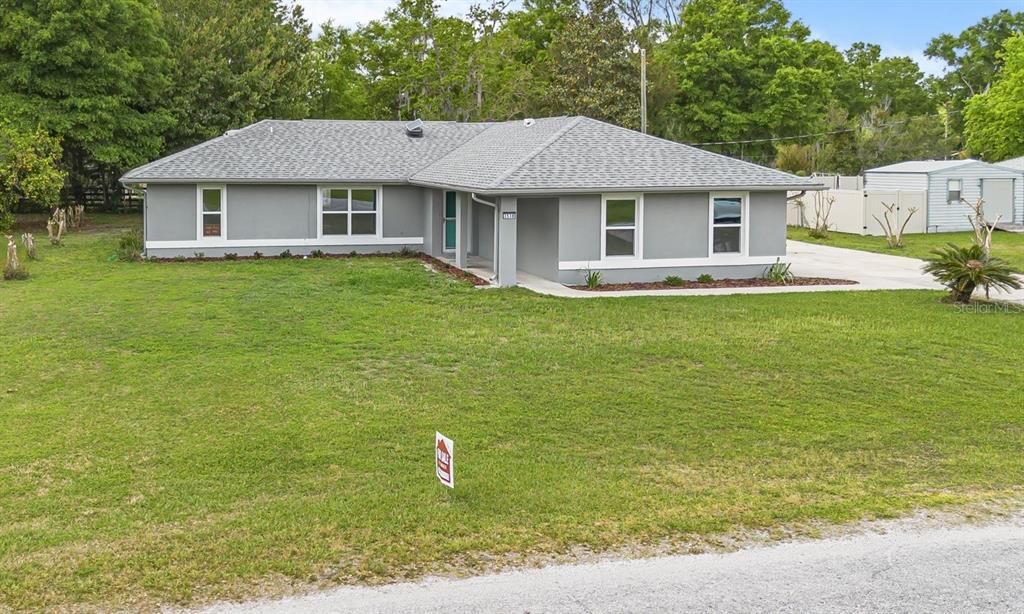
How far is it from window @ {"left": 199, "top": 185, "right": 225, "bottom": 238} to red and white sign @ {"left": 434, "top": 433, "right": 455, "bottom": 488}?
18.6 m

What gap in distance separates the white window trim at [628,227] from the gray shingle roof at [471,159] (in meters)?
0.37

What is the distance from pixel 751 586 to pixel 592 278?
1375 cm

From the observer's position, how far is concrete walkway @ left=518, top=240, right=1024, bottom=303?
18828mm

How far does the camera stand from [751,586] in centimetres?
607

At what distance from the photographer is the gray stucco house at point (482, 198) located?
2008cm

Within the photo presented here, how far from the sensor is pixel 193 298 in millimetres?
17531

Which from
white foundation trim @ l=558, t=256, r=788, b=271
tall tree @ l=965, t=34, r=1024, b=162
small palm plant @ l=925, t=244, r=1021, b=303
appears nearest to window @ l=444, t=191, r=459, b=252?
white foundation trim @ l=558, t=256, r=788, b=271

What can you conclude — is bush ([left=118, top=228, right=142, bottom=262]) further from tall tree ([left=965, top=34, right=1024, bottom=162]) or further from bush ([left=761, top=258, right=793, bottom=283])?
tall tree ([left=965, top=34, right=1024, bottom=162])

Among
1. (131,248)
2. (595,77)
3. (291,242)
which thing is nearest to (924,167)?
(595,77)

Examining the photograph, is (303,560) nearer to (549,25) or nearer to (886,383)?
(886,383)

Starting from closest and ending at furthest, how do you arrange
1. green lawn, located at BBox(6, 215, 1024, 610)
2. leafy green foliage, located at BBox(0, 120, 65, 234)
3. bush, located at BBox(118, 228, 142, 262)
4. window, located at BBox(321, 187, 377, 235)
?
green lawn, located at BBox(6, 215, 1024, 610), bush, located at BBox(118, 228, 142, 262), window, located at BBox(321, 187, 377, 235), leafy green foliage, located at BBox(0, 120, 65, 234)

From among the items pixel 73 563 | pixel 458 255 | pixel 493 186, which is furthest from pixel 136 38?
pixel 73 563

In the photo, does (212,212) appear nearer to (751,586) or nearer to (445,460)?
(445,460)

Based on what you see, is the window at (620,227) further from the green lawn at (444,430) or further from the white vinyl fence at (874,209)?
the white vinyl fence at (874,209)
